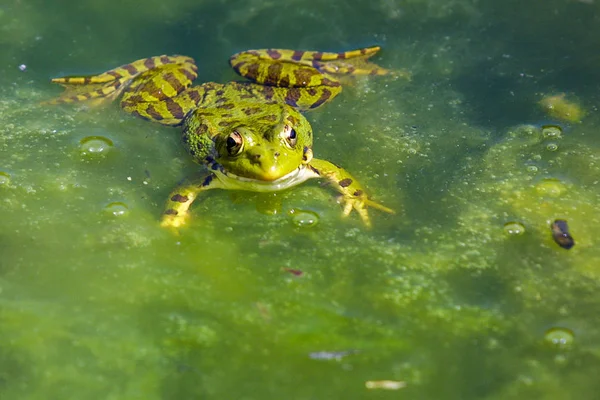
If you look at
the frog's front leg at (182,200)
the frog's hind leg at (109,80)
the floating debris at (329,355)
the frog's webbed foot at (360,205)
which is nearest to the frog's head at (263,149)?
the frog's front leg at (182,200)

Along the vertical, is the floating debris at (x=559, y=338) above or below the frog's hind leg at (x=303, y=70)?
below

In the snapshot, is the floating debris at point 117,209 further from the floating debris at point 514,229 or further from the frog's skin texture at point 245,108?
the floating debris at point 514,229

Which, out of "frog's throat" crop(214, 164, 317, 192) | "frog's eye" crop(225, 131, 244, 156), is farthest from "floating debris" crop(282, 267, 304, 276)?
"frog's eye" crop(225, 131, 244, 156)

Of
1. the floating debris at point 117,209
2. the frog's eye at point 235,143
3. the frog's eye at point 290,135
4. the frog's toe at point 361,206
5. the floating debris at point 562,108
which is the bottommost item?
the floating debris at point 117,209

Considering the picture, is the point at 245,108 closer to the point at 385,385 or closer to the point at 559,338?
the point at 385,385

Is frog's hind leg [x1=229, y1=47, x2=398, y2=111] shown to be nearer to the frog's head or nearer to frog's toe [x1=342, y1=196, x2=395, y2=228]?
the frog's head

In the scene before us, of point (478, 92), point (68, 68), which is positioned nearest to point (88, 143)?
point (68, 68)

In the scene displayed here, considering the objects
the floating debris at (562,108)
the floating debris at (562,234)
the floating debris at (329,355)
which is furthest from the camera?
the floating debris at (562,108)

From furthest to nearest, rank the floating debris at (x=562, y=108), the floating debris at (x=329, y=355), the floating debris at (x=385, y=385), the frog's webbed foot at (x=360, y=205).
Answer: the floating debris at (x=562, y=108), the frog's webbed foot at (x=360, y=205), the floating debris at (x=329, y=355), the floating debris at (x=385, y=385)
